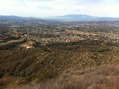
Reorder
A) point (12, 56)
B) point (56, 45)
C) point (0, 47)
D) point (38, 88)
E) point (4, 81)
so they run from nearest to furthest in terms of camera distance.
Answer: point (38, 88) < point (4, 81) < point (12, 56) < point (0, 47) < point (56, 45)

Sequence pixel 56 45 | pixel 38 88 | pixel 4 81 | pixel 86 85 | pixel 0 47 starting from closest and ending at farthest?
pixel 86 85 < pixel 38 88 < pixel 4 81 < pixel 0 47 < pixel 56 45

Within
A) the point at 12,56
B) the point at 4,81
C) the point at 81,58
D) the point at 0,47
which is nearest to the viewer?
the point at 4,81

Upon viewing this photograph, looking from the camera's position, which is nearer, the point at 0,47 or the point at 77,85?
the point at 77,85

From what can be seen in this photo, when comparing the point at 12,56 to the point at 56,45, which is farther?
the point at 56,45

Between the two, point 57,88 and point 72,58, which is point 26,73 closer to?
point 72,58

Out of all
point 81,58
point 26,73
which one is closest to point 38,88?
point 26,73

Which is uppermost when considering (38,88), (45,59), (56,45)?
(38,88)

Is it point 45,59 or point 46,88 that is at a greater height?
point 46,88

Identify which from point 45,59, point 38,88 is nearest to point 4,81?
point 45,59

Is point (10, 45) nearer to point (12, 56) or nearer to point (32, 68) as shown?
point (12, 56)
